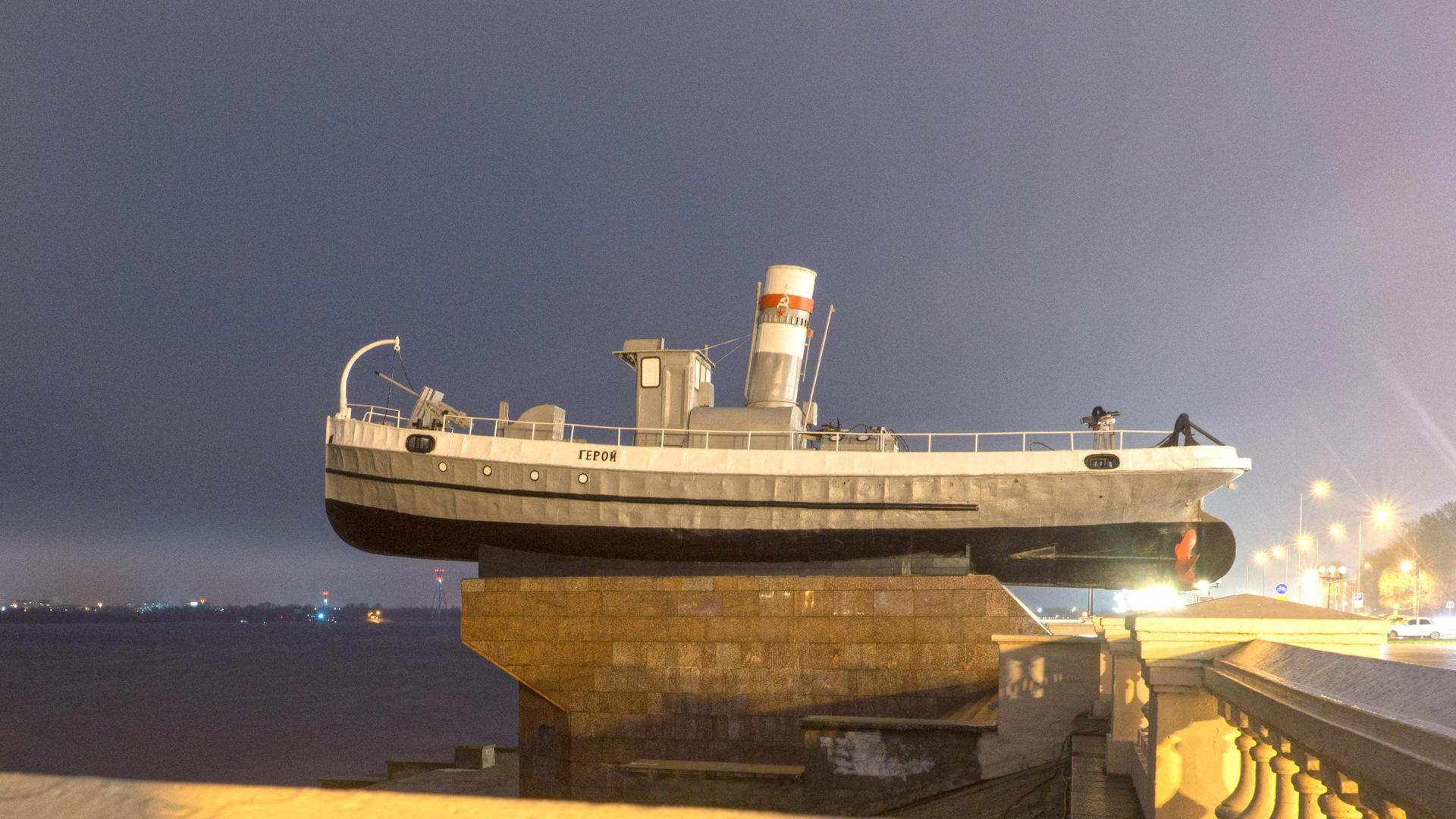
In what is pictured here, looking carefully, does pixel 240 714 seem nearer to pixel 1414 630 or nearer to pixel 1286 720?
pixel 1414 630

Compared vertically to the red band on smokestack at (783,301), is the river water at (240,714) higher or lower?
lower

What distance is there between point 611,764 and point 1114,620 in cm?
876

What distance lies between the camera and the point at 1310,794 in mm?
3297

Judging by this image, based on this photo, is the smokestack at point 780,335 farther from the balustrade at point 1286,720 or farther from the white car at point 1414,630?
the white car at point 1414,630

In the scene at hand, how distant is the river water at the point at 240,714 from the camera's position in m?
46.2

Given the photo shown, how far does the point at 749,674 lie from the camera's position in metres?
15.8

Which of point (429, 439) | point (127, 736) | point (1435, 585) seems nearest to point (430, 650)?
point (127, 736)

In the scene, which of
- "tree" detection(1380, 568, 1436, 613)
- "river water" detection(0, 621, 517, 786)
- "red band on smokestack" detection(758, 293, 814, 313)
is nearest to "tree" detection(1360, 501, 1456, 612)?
"tree" detection(1380, 568, 1436, 613)

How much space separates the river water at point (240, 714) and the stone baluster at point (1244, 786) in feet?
65.3

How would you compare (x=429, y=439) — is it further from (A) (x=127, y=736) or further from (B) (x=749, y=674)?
(A) (x=127, y=736)

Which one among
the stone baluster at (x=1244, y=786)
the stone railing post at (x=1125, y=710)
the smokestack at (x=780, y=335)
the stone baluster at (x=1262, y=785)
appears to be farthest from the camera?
the smokestack at (x=780, y=335)

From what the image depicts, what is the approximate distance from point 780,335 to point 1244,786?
19.7 m

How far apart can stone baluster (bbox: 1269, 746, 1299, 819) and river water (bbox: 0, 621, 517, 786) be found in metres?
20.3

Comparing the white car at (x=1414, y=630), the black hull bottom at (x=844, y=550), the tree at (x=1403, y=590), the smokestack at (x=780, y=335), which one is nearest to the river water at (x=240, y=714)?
the black hull bottom at (x=844, y=550)
